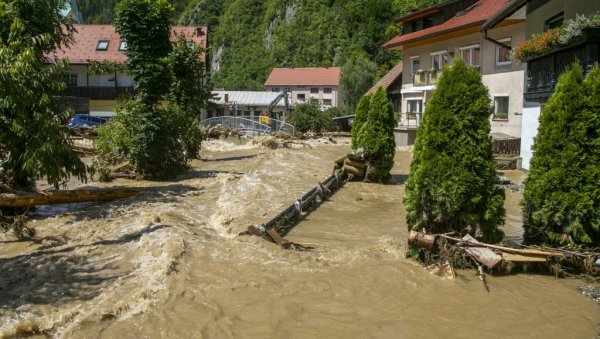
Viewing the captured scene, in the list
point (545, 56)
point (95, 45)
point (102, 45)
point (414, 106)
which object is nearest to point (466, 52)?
point (414, 106)

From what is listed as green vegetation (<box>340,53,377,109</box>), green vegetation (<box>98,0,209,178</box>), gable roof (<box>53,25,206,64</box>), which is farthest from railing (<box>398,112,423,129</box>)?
green vegetation (<box>340,53,377,109</box>)

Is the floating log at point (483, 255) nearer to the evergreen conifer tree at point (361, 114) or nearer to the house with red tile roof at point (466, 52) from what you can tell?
the evergreen conifer tree at point (361, 114)

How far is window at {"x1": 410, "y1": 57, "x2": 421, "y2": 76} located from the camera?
3701 cm

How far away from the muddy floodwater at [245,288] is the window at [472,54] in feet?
72.4

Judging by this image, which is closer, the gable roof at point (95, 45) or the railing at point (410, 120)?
the railing at point (410, 120)

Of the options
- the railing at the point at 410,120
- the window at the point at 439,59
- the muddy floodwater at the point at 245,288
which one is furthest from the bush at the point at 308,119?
the muddy floodwater at the point at 245,288

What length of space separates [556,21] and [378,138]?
8127 mm

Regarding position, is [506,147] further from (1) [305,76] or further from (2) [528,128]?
(1) [305,76]

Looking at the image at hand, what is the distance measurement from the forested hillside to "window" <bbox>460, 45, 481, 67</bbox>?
39051mm

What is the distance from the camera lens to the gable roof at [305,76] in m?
83.6

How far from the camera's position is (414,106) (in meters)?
37.6

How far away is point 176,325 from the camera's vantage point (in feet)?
18.2

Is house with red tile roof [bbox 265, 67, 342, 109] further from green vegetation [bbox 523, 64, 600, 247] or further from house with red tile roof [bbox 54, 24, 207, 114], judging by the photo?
green vegetation [bbox 523, 64, 600, 247]

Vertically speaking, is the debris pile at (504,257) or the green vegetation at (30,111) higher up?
the green vegetation at (30,111)
